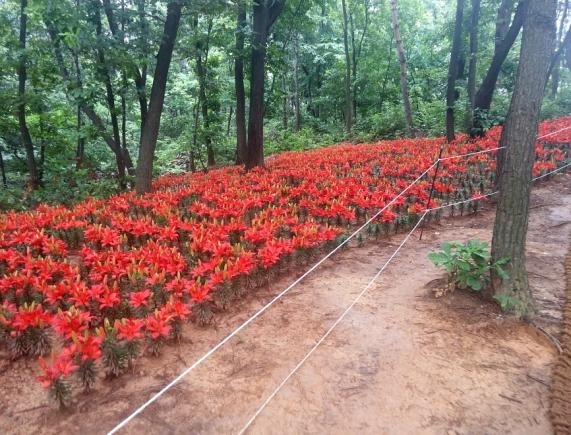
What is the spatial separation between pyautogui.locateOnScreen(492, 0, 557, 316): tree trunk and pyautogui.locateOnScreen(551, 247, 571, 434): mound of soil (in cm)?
42

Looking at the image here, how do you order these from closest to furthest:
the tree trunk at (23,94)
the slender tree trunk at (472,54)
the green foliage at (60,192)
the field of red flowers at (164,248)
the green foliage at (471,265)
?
the field of red flowers at (164,248) → the green foliage at (471,265) → the green foliage at (60,192) → the tree trunk at (23,94) → the slender tree trunk at (472,54)

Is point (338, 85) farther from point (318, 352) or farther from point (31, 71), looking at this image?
point (318, 352)

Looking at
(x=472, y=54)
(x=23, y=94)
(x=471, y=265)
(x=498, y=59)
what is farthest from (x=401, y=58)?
(x=471, y=265)

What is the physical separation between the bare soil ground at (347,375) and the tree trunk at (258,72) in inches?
271

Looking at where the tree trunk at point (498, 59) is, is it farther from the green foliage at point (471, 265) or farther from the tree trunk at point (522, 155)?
the green foliage at point (471, 265)

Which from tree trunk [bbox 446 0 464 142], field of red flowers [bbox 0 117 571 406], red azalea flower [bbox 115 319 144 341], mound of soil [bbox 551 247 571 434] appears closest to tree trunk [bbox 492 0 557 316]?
mound of soil [bbox 551 247 571 434]

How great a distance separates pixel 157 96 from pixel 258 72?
124 inches

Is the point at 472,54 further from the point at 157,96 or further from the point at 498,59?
the point at 157,96

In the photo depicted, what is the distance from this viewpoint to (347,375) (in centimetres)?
343

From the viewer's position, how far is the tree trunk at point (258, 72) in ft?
34.0

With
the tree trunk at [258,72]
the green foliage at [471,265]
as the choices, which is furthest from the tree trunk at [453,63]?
the green foliage at [471,265]

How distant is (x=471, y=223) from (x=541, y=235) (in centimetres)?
115

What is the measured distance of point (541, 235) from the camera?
6469 mm

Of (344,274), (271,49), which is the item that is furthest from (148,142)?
(344,274)
